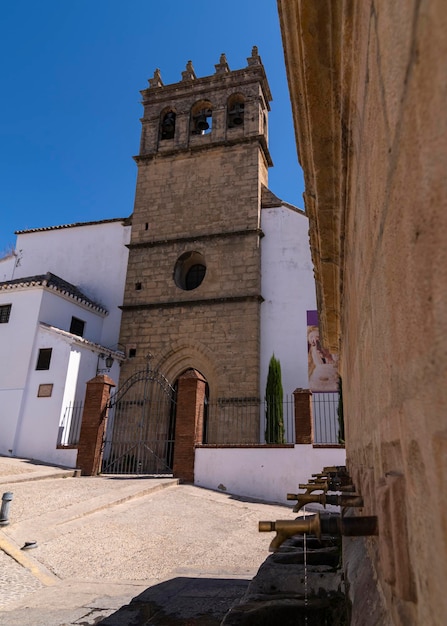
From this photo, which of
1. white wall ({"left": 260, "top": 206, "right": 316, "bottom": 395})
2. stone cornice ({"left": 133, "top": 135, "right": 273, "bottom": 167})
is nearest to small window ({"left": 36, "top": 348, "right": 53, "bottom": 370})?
white wall ({"left": 260, "top": 206, "right": 316, "bottom": 395})

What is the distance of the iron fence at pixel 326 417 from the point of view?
1304 centimetres

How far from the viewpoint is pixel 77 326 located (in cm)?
1590

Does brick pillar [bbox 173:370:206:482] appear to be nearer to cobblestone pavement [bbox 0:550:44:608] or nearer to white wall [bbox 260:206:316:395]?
white wall [bbox 260:206:316:395]

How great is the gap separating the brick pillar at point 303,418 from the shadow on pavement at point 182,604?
6.02 m

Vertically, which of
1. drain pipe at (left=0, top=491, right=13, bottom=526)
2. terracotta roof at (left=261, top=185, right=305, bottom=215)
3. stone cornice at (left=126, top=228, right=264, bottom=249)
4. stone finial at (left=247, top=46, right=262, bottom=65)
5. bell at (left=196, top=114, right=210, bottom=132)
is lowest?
drain pipe at (left=0, top=491, right=13, bottom=526)

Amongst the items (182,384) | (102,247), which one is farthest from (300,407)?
(102,247)

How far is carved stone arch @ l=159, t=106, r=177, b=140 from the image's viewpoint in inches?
725

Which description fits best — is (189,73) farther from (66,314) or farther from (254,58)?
(66,314)

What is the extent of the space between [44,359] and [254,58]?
1341 centimetres

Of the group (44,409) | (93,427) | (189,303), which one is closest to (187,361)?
(189,303)

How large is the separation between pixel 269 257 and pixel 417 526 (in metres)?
15.2

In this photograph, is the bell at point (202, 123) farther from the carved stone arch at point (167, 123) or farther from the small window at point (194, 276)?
the small window at point (194, 276)

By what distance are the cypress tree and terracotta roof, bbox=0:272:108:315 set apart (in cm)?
689

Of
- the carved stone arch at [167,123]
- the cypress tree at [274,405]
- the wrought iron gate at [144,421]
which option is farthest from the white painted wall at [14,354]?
the carved stone arch at [167,123]
